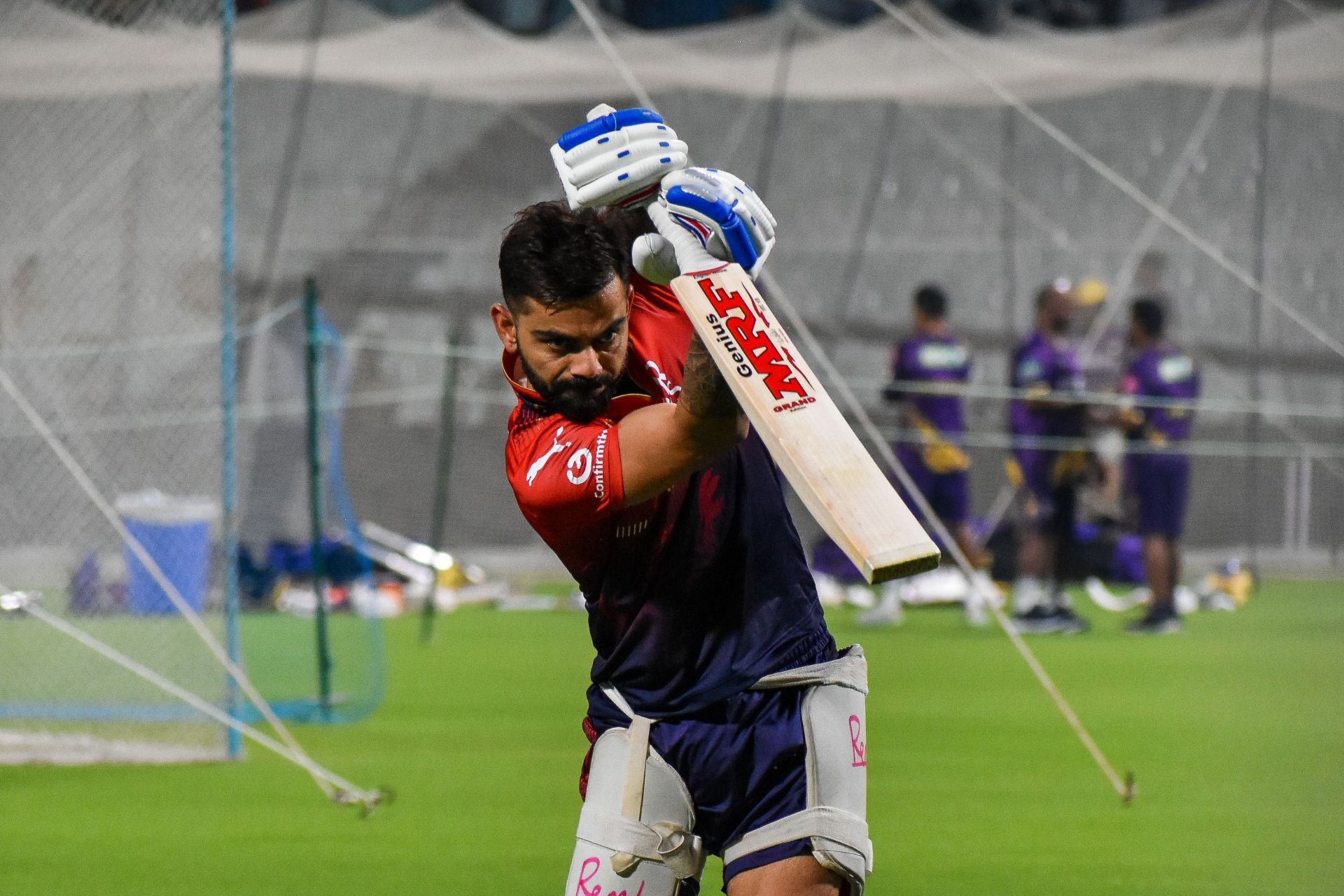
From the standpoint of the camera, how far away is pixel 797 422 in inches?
100

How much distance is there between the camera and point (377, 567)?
45.2ft

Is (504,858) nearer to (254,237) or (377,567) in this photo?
(377,567)

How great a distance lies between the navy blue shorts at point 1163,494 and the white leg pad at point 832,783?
8.79m

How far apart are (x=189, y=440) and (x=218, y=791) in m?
2.43

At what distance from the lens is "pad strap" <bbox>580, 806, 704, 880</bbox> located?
3.09 metres

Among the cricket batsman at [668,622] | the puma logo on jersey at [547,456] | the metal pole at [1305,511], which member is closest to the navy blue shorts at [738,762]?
the cricket batsman at [668,622]

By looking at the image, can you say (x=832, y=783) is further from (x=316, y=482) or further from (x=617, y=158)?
(x=316, y=482)

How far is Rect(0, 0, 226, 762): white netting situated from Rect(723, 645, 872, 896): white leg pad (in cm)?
469

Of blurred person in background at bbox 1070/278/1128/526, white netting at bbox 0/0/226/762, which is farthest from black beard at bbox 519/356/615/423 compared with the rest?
blurred person in background at bbox 1070/278/1128/526

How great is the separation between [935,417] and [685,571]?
941cm

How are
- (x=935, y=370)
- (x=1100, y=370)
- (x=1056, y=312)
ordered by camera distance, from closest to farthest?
1. (x=1056, y=312)
2. (x=935, y=370)
3. (x=1100, y=370)

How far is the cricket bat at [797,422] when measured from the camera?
2.45 m

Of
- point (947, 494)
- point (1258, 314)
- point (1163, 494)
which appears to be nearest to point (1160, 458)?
point (1163, 494)

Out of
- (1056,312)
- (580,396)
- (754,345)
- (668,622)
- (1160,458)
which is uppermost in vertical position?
(754,345)
